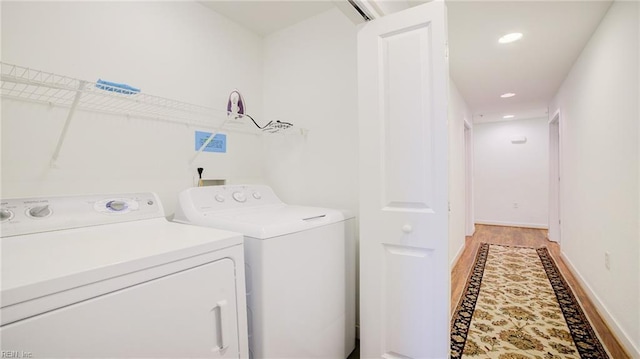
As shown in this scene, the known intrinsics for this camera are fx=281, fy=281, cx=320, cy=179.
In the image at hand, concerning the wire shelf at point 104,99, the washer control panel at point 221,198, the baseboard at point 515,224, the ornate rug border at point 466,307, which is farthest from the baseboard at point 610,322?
the baseboard at point 515,224

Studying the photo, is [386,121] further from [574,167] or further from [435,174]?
[574,167]

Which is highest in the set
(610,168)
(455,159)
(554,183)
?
(455,159)

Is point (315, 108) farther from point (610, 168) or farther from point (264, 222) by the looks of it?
point (610, 168)

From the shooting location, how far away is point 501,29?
2211 mm

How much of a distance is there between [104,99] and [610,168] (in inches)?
128

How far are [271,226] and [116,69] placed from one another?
1222mm

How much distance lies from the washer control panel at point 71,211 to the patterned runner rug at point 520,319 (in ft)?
6.43

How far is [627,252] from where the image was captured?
1749 millimetres

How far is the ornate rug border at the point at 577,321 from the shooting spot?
5.68 ft

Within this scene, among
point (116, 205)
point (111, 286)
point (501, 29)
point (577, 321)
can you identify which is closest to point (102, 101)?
point (116, 205)

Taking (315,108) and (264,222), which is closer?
(264,222)

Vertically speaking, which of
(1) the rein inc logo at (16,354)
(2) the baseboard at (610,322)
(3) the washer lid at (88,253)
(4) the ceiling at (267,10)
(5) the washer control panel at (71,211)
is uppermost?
(4) the ceiling at (267,10)

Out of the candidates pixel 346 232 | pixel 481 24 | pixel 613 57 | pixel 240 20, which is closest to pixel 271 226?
pixel 346 232

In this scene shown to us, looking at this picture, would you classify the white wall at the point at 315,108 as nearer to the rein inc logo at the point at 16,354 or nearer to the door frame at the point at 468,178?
the rein inc logo at the point at 16,354
